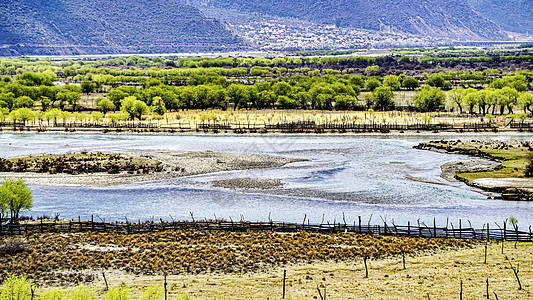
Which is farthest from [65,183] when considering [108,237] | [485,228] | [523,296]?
[523,296]

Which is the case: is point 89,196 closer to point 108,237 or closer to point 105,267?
point 108,237

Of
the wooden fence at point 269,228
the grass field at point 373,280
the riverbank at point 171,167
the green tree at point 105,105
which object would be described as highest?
the green tree at point 105,105

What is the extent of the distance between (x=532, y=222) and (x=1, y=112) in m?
81.3

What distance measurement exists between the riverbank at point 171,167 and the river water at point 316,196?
172cm

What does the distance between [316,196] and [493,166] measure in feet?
66.2

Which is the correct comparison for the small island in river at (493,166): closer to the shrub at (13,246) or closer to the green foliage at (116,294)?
the green foliage at (116,294)

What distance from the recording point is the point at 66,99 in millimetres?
112562

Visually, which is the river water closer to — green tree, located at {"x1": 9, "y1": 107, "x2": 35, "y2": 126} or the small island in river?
the small island in river

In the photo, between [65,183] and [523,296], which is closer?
[523,296]

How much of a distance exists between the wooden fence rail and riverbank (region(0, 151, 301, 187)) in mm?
15575

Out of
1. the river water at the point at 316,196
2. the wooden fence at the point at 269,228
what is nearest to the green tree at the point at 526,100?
the river water at the point at 316,196

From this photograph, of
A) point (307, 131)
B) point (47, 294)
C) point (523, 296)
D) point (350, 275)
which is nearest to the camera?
point (47, 294)

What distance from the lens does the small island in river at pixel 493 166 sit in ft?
172

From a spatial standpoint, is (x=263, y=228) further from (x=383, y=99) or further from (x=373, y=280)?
(x=383, y=99)
